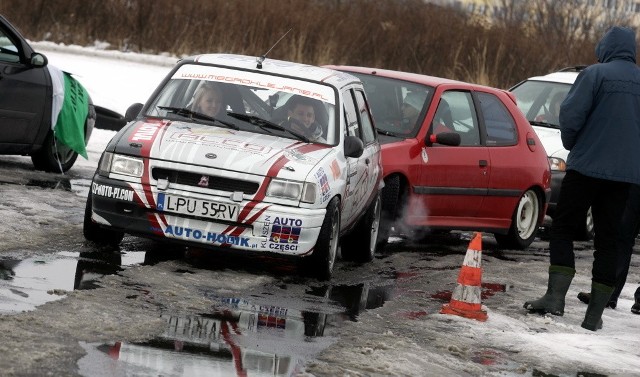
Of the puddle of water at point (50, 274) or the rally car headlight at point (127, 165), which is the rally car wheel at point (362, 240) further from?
the rally car headlight at point (127, 165)

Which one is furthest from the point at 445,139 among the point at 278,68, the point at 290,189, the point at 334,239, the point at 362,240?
the point at 290,189

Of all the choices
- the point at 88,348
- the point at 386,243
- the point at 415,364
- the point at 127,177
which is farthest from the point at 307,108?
the point at 88,348

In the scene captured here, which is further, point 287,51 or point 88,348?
point 287,51

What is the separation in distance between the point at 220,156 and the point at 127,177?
66cm

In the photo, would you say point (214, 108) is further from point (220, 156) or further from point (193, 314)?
point (193, 314)

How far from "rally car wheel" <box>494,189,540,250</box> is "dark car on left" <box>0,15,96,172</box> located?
4.75m

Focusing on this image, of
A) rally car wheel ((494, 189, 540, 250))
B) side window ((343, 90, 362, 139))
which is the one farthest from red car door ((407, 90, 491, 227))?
side window ((343, 90, 362, 139))

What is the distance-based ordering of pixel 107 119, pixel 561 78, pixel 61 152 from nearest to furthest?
pixel 61 152 < pixel 561 78 < pixel 107 119

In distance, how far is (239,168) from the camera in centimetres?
1002

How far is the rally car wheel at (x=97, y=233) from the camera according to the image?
1038 cm

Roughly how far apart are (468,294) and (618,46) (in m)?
1.99

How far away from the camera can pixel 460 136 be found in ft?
45.1

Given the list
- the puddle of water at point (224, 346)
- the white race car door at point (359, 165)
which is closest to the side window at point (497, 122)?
the white race car door at point (359, 165)

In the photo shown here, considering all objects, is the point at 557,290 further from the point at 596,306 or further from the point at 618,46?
the point at 618,46
